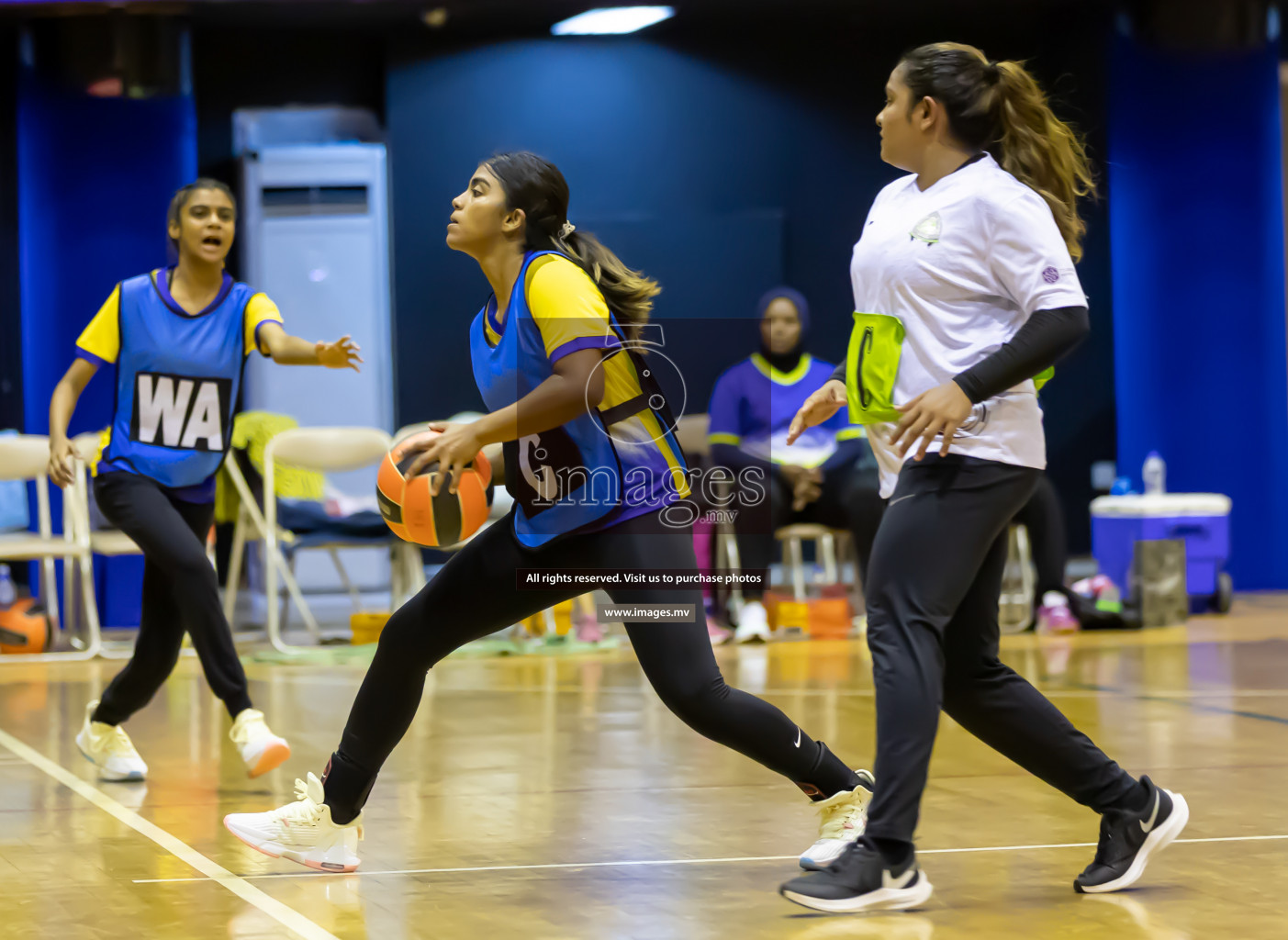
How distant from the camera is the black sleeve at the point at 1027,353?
113 inches

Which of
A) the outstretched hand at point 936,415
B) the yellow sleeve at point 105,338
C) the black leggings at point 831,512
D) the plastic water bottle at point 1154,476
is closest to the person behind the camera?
the outstretched hand at point 936,415

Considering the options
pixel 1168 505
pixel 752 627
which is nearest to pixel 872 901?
pixel 752 627

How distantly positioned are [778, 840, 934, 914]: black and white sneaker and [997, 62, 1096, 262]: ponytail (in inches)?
47.8

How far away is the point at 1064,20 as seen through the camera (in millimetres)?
11836

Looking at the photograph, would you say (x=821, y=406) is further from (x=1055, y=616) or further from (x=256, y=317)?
(x=1055, y=616)

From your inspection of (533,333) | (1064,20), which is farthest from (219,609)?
(1064,20)

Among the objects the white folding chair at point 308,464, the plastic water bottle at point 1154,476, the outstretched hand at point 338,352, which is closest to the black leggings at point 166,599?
the outstretched hand at point 338,352

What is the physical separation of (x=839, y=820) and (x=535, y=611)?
0.78 m

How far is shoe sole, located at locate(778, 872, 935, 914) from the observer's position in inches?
114

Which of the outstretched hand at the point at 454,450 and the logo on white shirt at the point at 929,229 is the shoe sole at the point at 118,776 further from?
the logo on white shirt at the point at 929,229

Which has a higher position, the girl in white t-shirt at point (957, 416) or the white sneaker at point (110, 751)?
the girl in white t-shirt at point (957, 416)

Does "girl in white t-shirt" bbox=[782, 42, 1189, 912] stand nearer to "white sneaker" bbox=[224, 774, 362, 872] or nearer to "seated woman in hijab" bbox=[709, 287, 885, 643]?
"white sneaker" bbox=[224, 774, 362, 872]

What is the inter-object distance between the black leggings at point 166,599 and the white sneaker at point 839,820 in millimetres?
1920

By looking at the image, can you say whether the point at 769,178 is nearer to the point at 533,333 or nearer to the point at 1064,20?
the point at 1064,20
